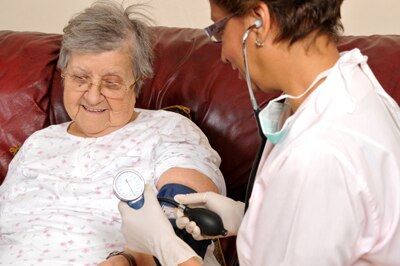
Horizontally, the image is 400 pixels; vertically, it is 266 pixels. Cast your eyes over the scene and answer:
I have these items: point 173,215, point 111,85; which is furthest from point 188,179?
point 111,85

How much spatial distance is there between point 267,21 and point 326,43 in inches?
5.2

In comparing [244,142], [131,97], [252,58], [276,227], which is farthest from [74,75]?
[276,227]

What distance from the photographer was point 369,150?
1.09 m

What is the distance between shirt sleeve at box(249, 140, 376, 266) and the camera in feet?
3.43

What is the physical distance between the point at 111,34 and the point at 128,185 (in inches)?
25.0

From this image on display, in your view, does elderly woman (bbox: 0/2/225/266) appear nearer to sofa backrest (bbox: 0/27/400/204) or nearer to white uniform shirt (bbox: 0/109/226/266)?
white uniform shirt (bbox: 0/109/226/266)

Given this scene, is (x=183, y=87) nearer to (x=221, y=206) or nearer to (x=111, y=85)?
(x=111, y=85)

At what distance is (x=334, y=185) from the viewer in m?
1.04

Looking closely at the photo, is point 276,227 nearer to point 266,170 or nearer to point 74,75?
point 266,170

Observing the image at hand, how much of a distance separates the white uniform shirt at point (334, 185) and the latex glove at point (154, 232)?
0.84 ft

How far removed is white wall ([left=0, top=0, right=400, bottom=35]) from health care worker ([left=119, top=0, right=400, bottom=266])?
131 cm

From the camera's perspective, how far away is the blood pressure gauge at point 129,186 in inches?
55.3

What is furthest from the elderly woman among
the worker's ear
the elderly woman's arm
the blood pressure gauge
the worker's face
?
the worker's ear

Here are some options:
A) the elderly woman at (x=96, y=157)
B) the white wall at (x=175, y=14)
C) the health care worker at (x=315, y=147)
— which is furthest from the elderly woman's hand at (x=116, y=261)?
A: the white wall at (x=175, y=14)
